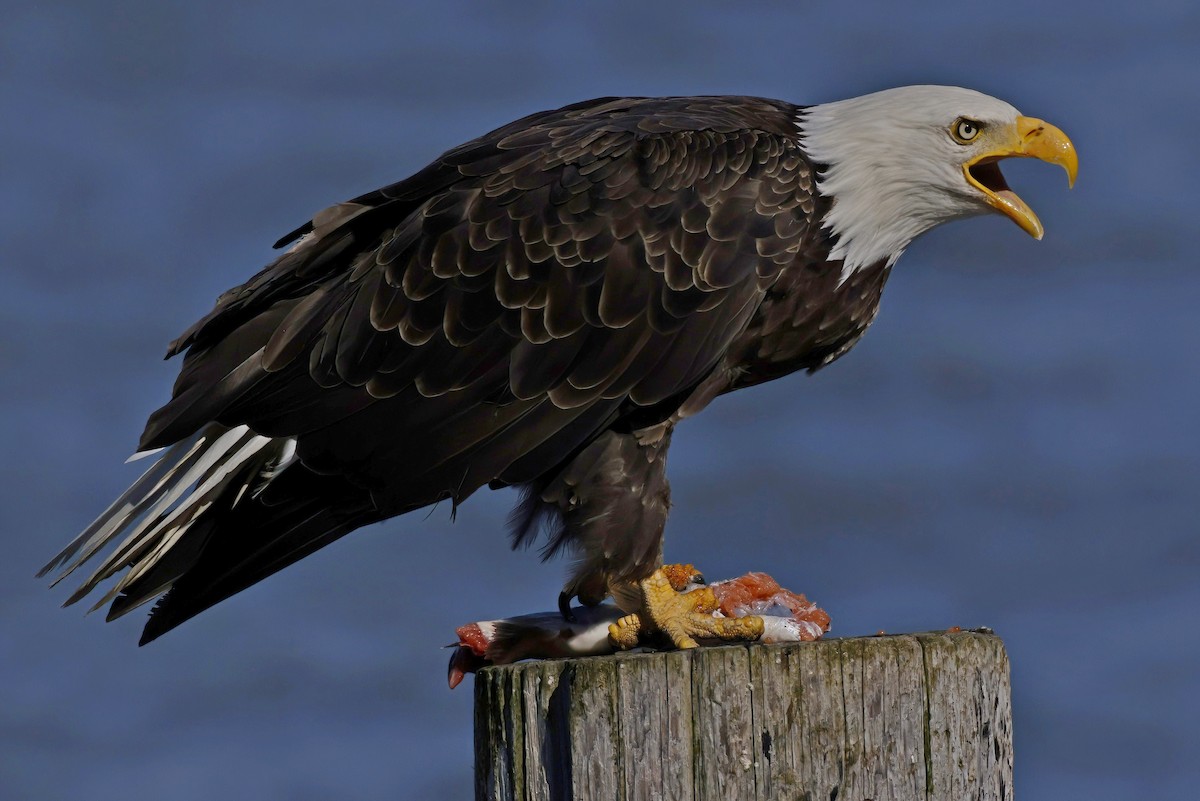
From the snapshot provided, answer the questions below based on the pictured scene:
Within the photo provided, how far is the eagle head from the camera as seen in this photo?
15.8ft

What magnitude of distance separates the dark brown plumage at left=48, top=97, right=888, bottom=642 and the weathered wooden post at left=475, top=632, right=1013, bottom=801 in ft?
4.72

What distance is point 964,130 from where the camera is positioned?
490 cm

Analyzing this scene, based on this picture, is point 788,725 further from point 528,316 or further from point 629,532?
point 528,316

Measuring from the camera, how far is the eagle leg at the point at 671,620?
464 centimetres

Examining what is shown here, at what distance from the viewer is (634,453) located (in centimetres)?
476

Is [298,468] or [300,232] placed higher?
[300,232]

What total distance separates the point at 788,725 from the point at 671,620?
1.53 meters

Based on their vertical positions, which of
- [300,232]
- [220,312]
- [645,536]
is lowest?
[645,536]

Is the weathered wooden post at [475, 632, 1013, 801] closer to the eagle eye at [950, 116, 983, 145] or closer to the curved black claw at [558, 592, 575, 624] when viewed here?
the curved black claw at [558, 592, 575, 624]

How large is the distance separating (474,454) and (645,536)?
0.63 m

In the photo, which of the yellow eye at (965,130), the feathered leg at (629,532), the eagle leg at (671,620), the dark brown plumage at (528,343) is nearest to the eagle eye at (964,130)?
the yellow eye at (965,130)

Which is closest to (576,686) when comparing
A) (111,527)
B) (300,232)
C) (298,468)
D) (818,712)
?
(818,712)

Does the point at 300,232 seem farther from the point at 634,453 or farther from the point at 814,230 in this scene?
the point at 814,230

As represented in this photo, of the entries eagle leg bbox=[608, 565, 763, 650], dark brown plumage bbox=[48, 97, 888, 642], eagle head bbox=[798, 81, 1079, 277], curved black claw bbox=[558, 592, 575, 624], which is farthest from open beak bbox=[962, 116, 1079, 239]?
curved black claw bbox=[558, 592, 575, 624]
